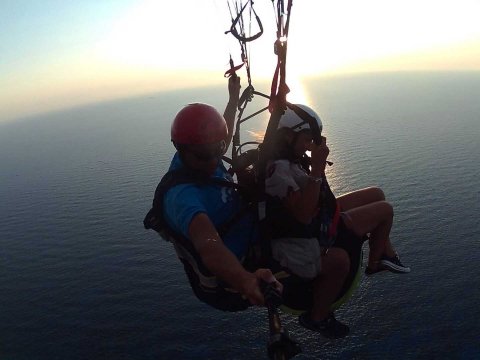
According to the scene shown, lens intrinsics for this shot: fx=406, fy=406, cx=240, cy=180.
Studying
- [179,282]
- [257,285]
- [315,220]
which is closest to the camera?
[257,285]

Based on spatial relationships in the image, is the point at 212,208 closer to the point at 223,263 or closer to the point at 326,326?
the point at 223,263

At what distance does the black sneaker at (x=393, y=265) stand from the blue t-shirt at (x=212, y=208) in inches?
117

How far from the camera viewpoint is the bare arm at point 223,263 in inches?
134

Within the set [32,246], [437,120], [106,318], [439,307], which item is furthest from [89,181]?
[437,120]

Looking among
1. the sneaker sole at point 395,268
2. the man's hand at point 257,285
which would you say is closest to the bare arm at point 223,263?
the man's hand at point 257,285

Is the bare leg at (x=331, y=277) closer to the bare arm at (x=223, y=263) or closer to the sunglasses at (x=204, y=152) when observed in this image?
the sunglasses at (x=204, y=152)

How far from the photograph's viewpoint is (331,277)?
243 inches

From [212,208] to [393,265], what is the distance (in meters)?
3.77

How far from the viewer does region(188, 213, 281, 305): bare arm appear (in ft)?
11.2

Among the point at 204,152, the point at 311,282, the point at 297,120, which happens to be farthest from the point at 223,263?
the point at 311,282

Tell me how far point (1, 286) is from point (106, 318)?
1183 inches

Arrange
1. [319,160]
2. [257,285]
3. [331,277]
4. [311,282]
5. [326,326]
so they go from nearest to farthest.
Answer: [257,285], [319,160], [331,277], [311,282], [326,326]

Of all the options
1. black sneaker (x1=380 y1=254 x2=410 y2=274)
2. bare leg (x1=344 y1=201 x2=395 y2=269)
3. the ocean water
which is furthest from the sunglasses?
the ocean water

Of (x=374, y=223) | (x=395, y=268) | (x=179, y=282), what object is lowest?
(x=179, y=282)
